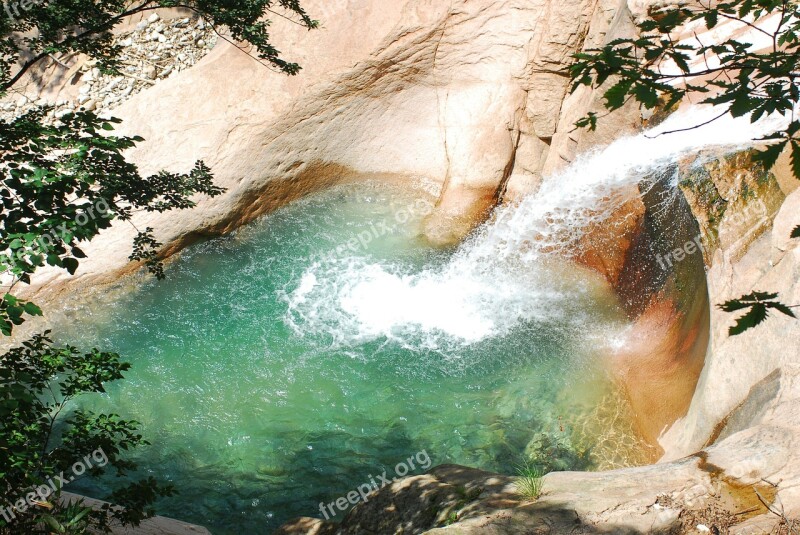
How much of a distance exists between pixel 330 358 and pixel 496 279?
113 inches

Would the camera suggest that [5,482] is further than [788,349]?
No

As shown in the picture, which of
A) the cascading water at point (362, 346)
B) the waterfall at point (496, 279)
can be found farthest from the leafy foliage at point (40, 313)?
the waterfall at point (496, 279)

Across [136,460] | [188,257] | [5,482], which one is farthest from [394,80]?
[5,482]

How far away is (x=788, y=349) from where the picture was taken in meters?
5.26

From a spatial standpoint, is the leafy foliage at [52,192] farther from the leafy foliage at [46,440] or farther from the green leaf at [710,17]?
the green leaf at [710,17]

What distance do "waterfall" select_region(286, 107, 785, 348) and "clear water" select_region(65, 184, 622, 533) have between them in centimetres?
3

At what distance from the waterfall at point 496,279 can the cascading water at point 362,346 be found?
0.08ft

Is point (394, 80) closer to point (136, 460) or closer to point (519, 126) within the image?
point (519, 126)

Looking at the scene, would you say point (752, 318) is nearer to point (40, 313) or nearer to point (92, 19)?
point (40, 313)

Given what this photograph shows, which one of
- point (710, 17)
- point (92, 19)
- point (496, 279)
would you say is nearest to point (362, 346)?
point (496, 279)

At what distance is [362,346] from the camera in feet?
28.3

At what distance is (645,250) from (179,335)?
21.2ft

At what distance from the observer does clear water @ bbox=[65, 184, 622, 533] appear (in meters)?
7.20

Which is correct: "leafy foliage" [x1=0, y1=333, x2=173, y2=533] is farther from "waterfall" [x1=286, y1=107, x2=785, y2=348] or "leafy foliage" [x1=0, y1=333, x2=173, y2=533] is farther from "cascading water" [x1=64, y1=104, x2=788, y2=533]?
"waterfall" [x1=286, y1=107, x2=785, y2=348]
